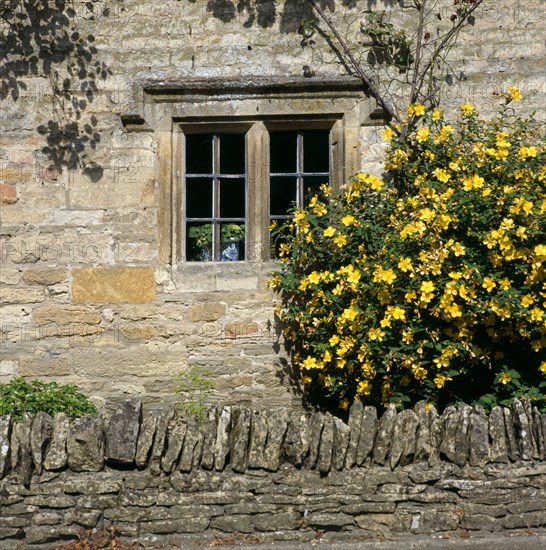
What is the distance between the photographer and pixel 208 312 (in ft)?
22.7

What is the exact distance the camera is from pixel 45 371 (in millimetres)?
6934

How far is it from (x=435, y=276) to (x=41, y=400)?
9.91ft

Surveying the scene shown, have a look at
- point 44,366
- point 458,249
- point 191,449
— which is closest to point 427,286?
point 458,249

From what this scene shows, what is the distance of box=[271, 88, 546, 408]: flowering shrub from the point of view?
5.64m

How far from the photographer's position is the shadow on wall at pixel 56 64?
23.0ft

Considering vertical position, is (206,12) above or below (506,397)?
above

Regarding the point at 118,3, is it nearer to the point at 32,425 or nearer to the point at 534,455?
the point at 32,425

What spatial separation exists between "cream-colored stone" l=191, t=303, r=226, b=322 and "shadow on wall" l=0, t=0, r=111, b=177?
1.60 meters

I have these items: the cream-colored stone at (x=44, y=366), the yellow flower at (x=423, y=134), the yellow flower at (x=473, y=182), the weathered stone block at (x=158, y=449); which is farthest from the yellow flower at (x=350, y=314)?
the cream-colored stone at (x=44, y=366)

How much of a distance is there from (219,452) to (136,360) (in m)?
2.54

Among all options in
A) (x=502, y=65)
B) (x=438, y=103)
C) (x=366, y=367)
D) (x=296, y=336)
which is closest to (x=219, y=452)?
(x=366, y=367)

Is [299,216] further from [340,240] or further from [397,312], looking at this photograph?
[397,312]

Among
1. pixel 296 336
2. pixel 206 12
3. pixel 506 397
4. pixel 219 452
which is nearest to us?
pixel 219 452

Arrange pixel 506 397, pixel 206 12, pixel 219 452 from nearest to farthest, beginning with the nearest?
pixel 219 452, pixel 506 397, pixel 206 12
